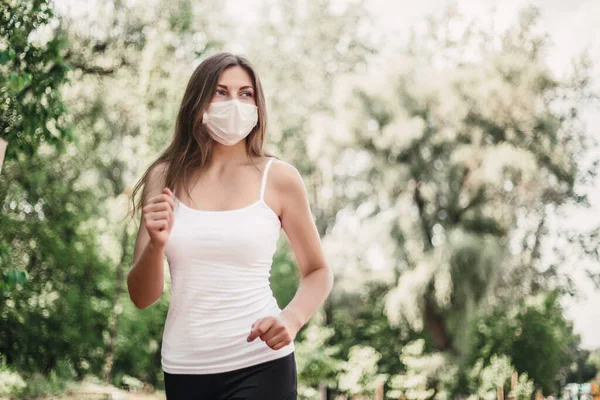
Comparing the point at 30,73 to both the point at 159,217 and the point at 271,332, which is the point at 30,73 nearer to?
the point at 159,217

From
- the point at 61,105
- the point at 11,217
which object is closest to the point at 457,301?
the point at 11,217

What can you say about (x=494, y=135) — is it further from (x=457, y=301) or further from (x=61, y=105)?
(x=61, y=105)

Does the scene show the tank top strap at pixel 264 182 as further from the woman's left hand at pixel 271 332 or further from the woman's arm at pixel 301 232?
the woman's left hand at pixel 271 332

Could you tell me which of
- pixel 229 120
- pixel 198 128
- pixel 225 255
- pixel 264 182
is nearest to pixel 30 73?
pixel 198 128

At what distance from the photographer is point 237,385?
1472 millimetres

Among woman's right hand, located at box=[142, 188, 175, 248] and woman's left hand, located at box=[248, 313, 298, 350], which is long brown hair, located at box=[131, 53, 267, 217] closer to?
woman's right hand, located at box=[142, 188, 175, 248]

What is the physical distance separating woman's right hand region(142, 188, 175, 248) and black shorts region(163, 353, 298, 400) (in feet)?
0.98

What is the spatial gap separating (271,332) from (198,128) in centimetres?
61

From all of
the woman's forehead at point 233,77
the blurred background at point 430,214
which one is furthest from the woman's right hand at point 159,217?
the blurred background at point 430,214

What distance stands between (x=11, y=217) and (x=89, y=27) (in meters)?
3.95

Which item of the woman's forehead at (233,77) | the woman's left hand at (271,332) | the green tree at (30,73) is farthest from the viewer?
the green tree at (30,73)

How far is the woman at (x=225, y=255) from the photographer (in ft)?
4.83

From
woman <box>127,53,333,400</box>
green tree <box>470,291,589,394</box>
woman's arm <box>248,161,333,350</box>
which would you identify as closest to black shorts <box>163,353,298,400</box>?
woman <box>127,53,333,400</box>

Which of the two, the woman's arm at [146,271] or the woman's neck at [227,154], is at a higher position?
the woman's neck at [227,154]
